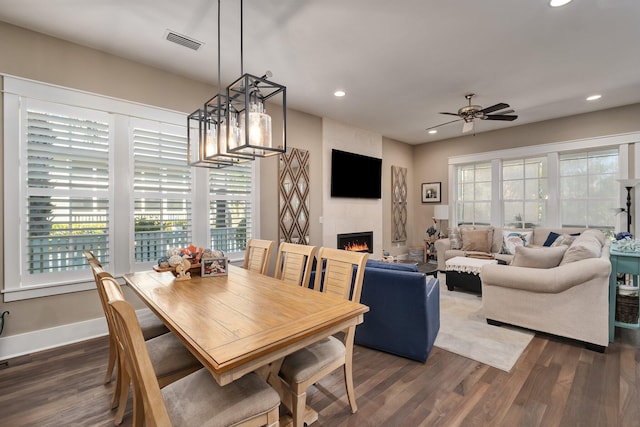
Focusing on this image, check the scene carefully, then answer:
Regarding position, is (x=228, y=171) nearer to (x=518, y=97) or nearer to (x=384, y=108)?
(x=384, y=108)

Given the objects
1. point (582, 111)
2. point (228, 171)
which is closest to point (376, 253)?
point (228, 171)

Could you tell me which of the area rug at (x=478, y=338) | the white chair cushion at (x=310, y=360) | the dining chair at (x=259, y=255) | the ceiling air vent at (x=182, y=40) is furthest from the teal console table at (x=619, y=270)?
the ceiling air vent at (x=182, y=40)

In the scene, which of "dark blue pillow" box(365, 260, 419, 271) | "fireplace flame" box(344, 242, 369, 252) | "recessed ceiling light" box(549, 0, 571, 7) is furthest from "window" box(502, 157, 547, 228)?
"dark blue pillow" box(365, 260, 419, 271)

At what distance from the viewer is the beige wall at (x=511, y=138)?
452cm

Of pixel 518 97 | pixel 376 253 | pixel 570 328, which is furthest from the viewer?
pixel 376 253

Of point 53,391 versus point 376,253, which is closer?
point 53,391

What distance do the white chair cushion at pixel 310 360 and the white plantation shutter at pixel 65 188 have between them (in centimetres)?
254

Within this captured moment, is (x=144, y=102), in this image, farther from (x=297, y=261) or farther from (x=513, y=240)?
(x=513, y=240)

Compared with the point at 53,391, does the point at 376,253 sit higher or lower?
higher

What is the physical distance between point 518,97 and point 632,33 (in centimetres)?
152

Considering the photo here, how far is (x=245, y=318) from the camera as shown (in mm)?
1389

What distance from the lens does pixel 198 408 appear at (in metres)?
1.13

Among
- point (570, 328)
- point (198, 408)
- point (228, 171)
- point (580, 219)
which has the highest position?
point (228, 171)

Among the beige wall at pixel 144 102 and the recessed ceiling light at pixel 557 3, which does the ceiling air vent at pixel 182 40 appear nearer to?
the beige wall at pixel 144 102
